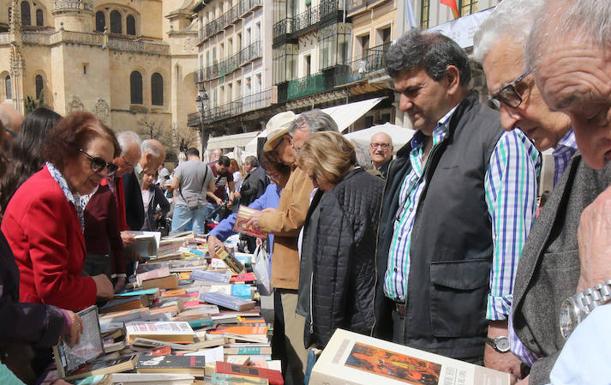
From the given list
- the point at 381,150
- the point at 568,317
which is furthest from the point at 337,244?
the point at 381,150

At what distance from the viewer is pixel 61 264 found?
2137mm

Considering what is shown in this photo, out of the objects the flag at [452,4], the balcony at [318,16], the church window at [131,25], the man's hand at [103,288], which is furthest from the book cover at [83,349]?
the church window at [131,25]

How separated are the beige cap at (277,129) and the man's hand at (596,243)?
9.39 feet

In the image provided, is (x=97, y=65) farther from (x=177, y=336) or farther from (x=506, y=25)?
(x=506, y=25)

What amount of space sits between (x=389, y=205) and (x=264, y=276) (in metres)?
1.60

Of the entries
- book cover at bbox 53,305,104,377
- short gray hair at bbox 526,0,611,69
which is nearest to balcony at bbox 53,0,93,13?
book cover at bbox 53,305,104,377

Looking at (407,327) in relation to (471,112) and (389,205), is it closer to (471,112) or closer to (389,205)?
(389,205)

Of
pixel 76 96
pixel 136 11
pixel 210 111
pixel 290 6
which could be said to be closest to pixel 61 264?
pixel 290 6

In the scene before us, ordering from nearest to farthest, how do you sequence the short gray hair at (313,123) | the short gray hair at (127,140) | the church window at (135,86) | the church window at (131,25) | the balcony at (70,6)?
the short gray hair at (313,123) < the short gray hair at (127,140) < the balcony at (70,6) < the church window at (135,86) < the church window at (131,25)

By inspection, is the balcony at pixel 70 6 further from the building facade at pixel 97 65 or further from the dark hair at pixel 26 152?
the dark hair at pixel 26 152

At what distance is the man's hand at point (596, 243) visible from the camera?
74 cm

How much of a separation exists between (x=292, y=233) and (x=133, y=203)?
2.32 meters

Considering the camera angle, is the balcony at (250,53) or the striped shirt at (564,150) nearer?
the striped shirt at (564,150)

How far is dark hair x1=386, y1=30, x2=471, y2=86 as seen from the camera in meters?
2.12
